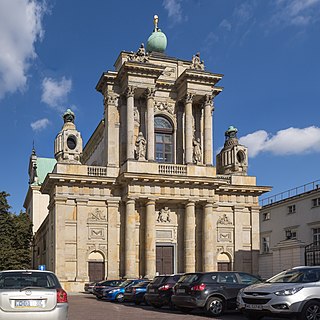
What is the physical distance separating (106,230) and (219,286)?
22164mm

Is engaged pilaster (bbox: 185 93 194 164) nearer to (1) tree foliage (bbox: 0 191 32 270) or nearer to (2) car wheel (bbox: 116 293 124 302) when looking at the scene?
(2) car wheel (bbox: 116 293 124 302)

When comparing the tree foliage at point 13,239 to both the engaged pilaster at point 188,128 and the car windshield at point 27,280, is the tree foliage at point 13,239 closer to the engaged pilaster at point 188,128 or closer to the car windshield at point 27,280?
the engaged pilaster at point 188,128

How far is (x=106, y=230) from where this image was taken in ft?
134

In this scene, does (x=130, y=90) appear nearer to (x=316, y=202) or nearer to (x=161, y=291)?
(x=316, y=202)

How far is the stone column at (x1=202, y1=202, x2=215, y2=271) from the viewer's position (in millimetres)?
41188

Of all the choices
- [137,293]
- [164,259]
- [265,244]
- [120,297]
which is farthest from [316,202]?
[137,293]

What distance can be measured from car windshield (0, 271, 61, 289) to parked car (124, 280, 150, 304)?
47.3 ft

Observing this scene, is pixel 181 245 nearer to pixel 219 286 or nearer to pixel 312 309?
pixel 219 286

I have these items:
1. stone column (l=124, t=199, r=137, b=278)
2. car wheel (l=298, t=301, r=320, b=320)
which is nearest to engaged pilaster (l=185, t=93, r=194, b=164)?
stone column (l=124, t=199, r=137, b=278)

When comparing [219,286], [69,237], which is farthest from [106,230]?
[219,286]

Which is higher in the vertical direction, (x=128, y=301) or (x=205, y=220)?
(x=205, y=220)

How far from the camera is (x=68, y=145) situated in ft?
139

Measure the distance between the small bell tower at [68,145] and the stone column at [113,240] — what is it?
168 inches

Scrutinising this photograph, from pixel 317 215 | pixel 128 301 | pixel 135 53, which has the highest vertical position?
pixel 135 53
